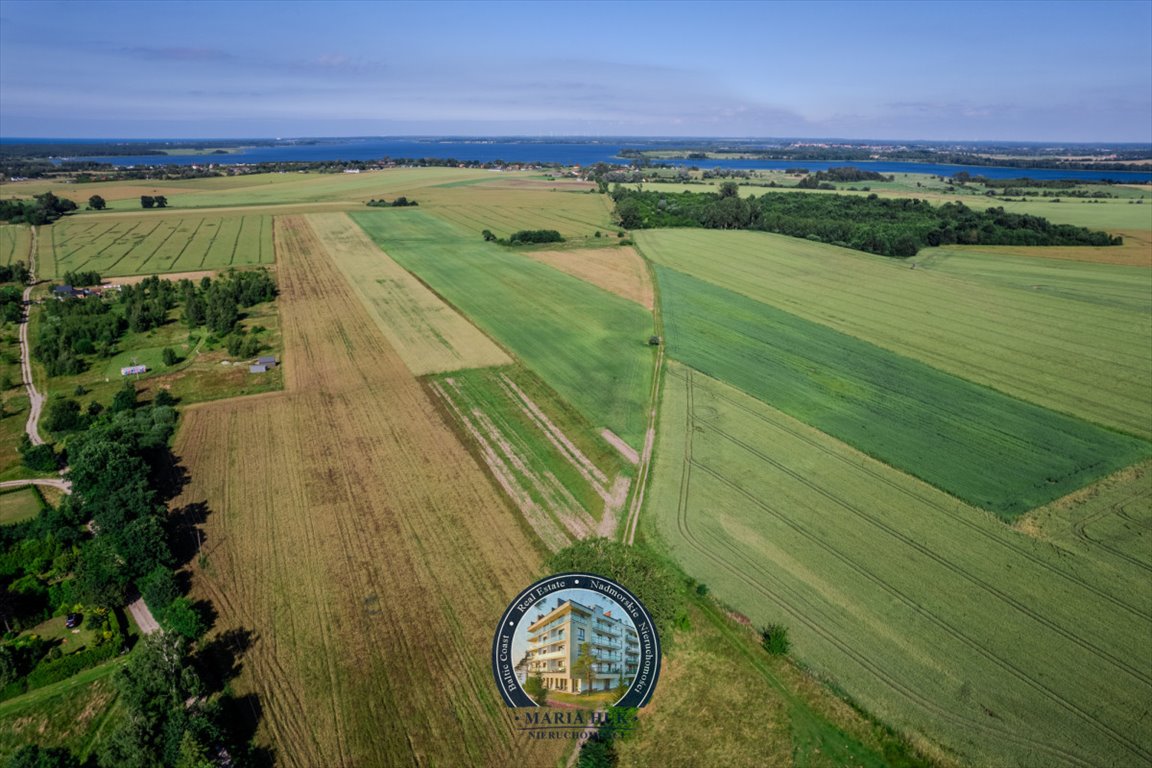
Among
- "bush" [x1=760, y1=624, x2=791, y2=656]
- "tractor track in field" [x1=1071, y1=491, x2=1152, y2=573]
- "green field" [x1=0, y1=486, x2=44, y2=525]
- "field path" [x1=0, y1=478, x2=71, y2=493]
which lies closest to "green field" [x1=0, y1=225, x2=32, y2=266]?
"field path" [x1=0, y1=478, x2=71, y2=493]

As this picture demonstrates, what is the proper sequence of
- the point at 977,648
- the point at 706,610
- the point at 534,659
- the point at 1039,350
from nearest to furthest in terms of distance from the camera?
the point at 534,659, the point at 977,648, the point at 706,610, the point at 1039,350

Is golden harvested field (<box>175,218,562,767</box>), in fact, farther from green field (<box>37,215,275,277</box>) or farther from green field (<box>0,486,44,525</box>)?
green field (<box>37,215,275,277</box>)

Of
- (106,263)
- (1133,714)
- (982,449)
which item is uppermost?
(106,263)

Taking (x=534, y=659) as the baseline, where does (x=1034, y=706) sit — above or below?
below

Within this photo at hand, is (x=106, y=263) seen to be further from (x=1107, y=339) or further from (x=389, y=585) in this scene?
(x=1107, y=339)

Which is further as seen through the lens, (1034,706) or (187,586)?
(187,586)

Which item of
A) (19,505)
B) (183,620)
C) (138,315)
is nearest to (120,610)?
(183,620)

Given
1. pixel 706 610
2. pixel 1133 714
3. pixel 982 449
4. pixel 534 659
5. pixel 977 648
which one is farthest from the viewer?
pixel 982 449

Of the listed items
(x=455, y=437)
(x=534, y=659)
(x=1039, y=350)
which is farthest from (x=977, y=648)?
(x=1039, y=350)
